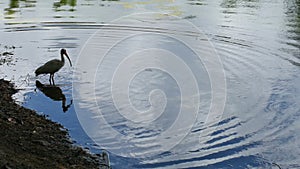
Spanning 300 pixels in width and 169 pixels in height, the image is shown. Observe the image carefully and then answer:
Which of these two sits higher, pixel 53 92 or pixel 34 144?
pixel 34 144

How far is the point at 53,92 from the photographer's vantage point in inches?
615

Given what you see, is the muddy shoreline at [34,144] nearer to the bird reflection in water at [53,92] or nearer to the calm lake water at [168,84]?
the calm lake water at [168,84]

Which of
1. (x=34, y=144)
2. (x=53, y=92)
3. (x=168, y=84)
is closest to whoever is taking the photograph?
(x=34, y=144)

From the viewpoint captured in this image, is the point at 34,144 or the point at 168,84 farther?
the point at 168,84

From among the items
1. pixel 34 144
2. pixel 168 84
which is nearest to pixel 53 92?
pixel 168 84

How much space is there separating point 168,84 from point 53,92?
160 inches

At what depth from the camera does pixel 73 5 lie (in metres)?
39.3

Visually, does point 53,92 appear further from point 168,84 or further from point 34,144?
point 34,144

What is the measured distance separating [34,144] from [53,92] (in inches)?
232

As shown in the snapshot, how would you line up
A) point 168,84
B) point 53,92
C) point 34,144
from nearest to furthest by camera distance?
point 34,144
point 53,92
point 168,84

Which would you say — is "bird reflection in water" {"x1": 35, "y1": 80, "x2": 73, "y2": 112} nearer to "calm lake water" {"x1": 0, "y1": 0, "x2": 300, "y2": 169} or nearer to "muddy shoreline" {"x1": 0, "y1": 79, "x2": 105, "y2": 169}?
→ "calm lake water" {"x1": 0, "y1": 0, "x2": 300, "y2": 169}

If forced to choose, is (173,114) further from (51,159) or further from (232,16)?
(232,16)

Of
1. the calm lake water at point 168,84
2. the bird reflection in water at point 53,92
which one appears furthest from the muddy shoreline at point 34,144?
the bird reflection in water at point 53,92

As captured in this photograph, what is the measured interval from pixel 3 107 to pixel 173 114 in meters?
4.83
